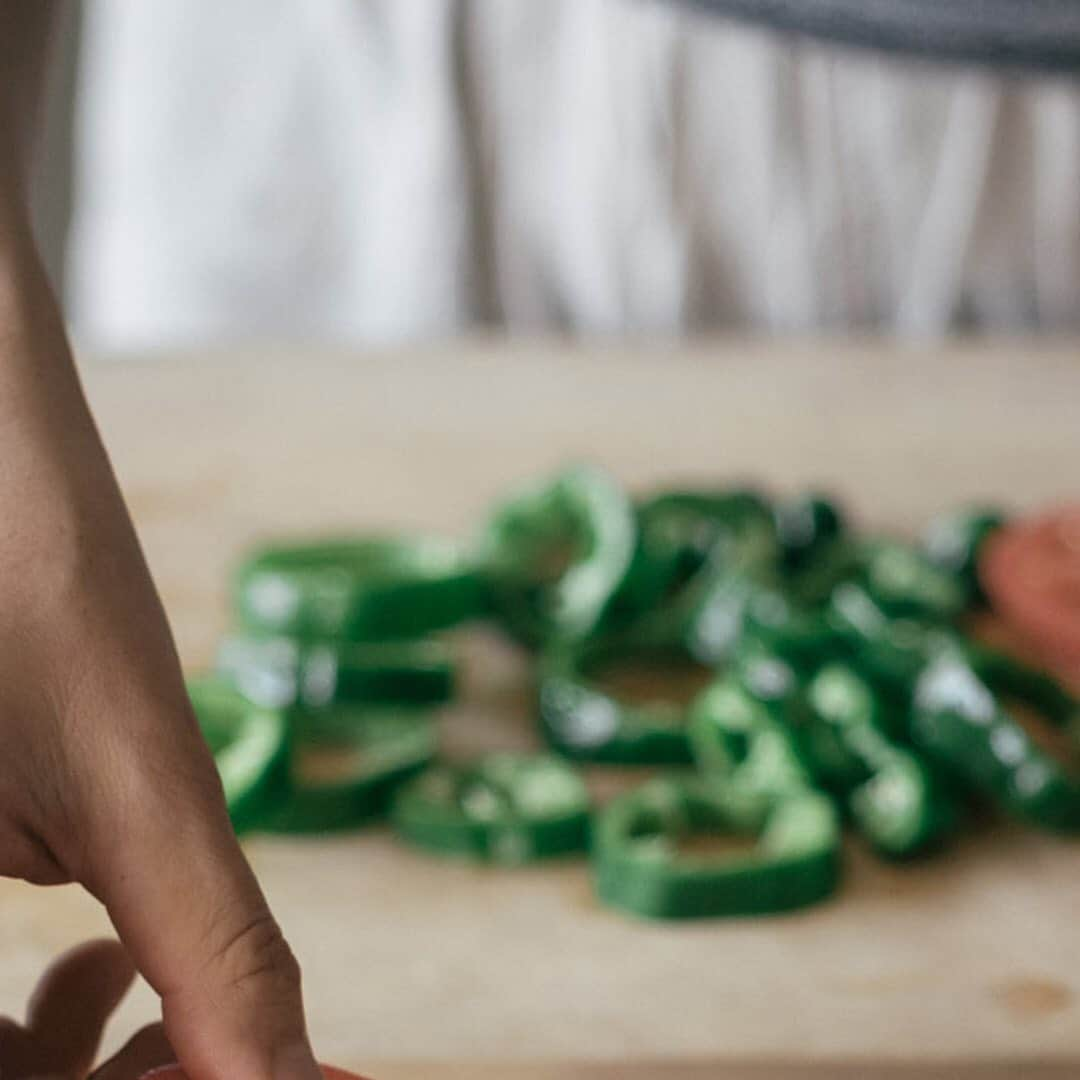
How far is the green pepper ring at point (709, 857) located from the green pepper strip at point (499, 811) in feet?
0.05

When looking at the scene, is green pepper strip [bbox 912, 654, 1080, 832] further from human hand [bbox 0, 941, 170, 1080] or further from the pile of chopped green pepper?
human hand [bbox 0, 941, 170, 1080]

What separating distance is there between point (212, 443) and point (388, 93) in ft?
1.00

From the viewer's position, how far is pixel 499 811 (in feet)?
2.50

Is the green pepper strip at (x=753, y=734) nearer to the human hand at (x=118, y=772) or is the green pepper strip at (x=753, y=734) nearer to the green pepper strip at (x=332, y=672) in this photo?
the green pepper strip at (x=332, y=672)

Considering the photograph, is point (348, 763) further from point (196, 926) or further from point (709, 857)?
point (196, 926)

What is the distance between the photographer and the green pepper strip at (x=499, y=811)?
737 millimetres

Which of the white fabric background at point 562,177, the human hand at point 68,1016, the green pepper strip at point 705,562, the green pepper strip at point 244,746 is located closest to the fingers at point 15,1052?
the human hand at point 68,1016

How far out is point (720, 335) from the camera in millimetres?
1321

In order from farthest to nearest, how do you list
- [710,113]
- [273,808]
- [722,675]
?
[710,113], [722,675], [273,808]

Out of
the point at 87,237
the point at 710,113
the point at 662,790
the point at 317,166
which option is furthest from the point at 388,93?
the point at 662,790

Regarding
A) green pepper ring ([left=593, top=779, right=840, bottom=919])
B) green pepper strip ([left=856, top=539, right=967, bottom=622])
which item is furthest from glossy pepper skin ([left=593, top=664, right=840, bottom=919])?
green pepper strip ([left=856, top=539, right=967, bottom=622])

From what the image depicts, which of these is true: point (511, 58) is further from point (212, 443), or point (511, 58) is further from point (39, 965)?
point (39, 965)

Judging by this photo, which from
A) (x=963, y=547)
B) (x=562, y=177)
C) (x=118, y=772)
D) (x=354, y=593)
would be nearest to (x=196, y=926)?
(x=118, y=772)

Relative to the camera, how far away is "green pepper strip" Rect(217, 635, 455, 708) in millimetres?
822
